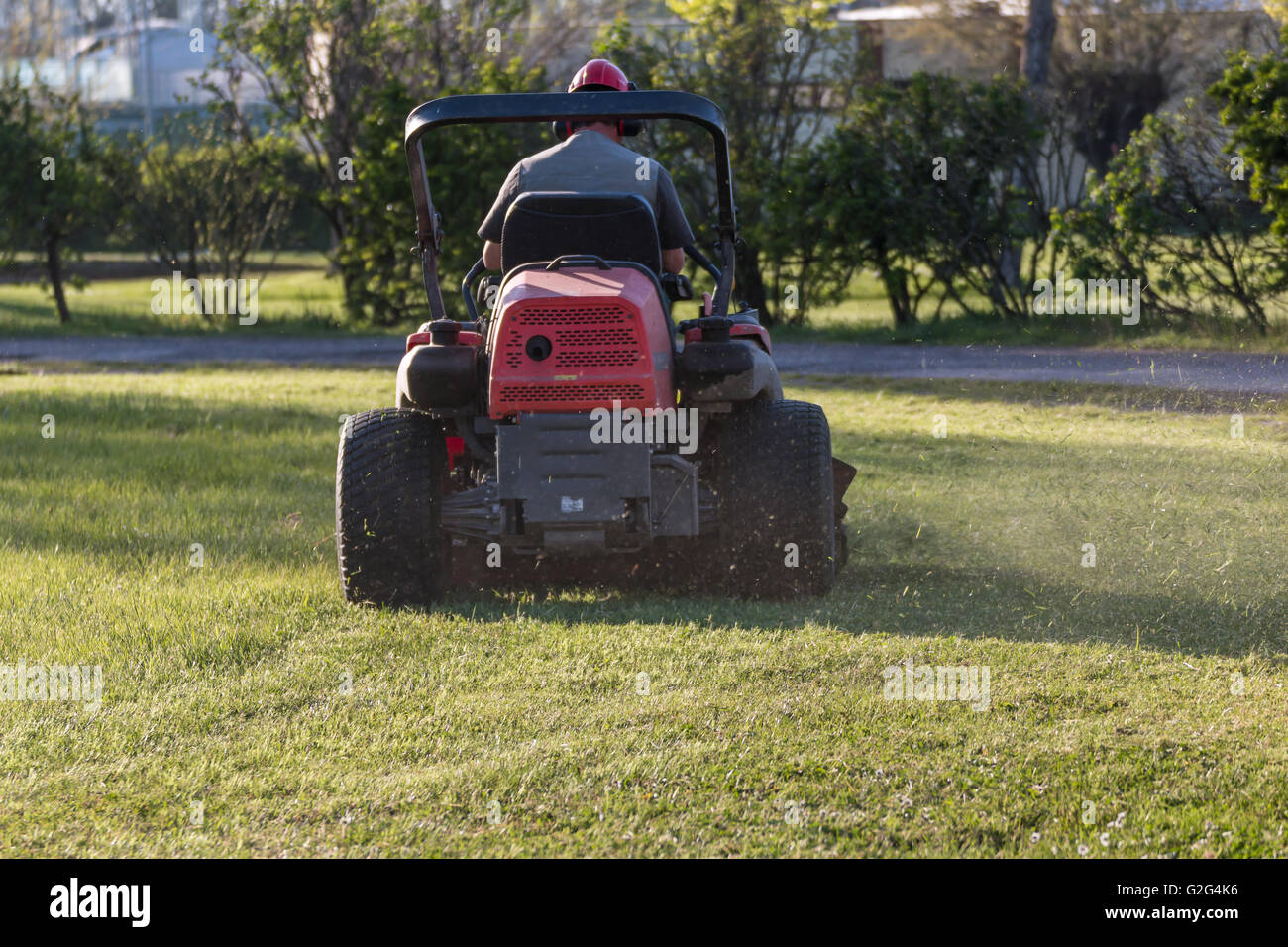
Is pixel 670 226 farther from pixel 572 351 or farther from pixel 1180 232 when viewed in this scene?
pixel 1180 232

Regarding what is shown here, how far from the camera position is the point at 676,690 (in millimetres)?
5156

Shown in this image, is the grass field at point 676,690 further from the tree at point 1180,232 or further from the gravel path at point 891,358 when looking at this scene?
the tree at point 1180,232

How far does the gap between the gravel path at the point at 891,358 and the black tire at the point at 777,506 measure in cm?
642

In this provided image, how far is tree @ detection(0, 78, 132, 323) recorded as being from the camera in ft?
67.1

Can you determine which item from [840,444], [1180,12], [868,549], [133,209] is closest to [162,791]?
→ [868,549]

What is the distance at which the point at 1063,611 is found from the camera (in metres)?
6.25

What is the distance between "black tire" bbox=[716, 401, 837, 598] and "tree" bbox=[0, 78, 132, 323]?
16609mm

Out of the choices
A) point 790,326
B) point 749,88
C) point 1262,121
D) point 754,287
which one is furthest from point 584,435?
point 749,88

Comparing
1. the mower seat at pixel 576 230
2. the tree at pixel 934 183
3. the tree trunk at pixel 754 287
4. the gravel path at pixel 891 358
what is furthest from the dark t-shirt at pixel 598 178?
the tree trunk at pixel 754 287

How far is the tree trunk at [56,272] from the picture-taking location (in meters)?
21.0

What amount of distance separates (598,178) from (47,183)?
16294 mm

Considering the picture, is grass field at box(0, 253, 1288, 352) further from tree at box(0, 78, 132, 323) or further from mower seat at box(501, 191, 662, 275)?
mower seat at box(501, 191, 662, 275)

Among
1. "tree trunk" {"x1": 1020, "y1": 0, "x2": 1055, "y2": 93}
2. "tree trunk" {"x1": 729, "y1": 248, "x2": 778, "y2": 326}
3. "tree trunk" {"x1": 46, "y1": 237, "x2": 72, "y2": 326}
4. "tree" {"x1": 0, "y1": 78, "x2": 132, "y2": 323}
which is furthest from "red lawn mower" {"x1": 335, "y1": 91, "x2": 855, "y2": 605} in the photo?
"tree trunk" {"x1": 46, "y1": 237, "x2": 72, "y2": 326}
